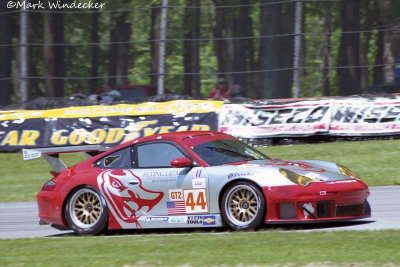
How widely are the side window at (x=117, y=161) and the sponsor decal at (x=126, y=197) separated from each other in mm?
150

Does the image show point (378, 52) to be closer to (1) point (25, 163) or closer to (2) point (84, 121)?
(2) point (84, 121)

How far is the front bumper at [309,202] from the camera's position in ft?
24.5

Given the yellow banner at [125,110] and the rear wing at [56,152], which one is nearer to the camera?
the rear wing at [56,152]

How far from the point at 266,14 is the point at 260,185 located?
929cm

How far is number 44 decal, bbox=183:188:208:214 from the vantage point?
796 cm

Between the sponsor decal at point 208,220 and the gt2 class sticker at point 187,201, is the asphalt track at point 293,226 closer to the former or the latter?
the sponsor decal at point 208,220

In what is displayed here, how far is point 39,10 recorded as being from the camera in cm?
1784

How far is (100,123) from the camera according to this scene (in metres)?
16.6

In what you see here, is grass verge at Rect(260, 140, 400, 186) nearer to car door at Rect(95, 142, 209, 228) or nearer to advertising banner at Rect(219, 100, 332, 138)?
advertising banner at Rect(219, 100, 332, 138)

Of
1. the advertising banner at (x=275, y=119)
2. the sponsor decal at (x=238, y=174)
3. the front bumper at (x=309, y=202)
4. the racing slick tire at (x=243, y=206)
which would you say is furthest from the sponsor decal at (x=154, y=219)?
the advertising banner at (x=275, y=119)

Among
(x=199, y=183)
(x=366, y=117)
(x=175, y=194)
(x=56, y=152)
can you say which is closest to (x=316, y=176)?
(x=199, y=183)

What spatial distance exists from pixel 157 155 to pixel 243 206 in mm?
1323

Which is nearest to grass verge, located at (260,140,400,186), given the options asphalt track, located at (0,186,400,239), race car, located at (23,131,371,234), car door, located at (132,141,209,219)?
asphalt track, located at (0,186,400,239)

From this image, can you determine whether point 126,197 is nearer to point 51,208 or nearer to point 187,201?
point 187,201
